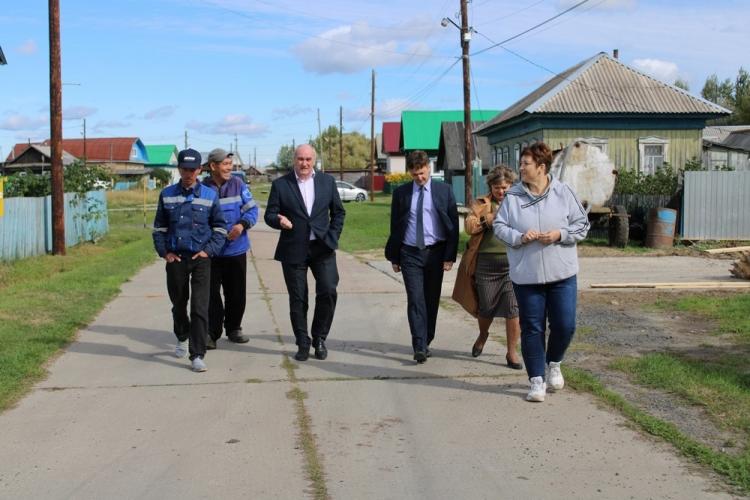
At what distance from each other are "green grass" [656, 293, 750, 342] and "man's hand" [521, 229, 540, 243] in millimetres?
3292

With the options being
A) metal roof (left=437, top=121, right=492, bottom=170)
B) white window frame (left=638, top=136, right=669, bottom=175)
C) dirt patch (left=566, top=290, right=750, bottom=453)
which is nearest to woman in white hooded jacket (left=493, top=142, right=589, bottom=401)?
dirt patch (left=566, top=290, right=750, bottom=453)

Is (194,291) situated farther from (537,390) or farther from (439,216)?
(537,390)

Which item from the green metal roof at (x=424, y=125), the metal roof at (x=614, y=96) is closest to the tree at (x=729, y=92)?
the green metal roof at (x=424, y=125)

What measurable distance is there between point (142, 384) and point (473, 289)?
8.99 ft

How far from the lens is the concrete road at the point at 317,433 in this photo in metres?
4.46

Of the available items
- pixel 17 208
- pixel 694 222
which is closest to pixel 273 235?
pixel 17 208

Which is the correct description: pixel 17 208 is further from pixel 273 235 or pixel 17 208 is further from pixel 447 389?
pixel 447 389

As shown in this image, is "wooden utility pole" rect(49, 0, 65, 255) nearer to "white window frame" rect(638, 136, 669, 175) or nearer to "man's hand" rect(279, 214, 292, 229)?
"man's hand" rect(279, 214, 292, 229)

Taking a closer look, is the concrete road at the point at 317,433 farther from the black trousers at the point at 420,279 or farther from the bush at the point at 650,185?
the bush at the point at 650,185

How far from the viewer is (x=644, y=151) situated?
29.6 m

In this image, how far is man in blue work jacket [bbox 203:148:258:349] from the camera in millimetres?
8023

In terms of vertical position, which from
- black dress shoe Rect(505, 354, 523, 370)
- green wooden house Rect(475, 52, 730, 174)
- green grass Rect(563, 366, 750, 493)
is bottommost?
green grass Rect(563, 366, 750, 493)

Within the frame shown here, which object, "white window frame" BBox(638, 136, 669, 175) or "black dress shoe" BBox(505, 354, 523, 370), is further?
"white window frame" BBox(638, 136, 669, 175)

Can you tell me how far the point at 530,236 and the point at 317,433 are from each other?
1.92 m
